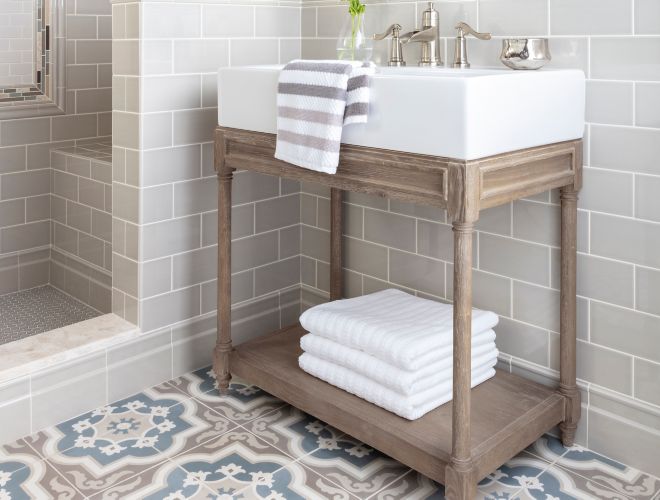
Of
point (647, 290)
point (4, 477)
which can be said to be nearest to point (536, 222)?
point (647, 290)

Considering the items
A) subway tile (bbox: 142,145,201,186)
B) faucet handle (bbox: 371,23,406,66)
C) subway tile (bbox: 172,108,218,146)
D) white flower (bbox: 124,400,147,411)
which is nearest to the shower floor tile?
white flower (bbox: 124,400,147,411)

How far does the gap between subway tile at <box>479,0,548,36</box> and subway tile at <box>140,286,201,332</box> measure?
4.18 feet

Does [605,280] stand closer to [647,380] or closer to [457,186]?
[647,380]

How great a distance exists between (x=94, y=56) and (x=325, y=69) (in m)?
1.87

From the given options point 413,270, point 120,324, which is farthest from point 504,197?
point 120,324

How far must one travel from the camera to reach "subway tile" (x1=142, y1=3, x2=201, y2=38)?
2.17m

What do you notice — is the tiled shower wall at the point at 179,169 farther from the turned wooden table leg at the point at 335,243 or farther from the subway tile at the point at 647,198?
the subway tile at the point at 647,198

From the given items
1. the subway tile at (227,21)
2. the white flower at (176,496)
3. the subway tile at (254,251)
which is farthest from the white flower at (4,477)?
the subway tile at (227,21)

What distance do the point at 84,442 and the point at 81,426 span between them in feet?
0.34

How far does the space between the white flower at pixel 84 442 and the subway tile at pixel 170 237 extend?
58cm

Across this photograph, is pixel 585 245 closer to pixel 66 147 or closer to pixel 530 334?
pixel 530 334

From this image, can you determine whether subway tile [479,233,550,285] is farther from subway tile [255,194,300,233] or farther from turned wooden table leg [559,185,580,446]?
subway tile [255,194,300,233]

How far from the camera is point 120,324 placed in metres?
2.35

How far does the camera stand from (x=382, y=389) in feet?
6.22
